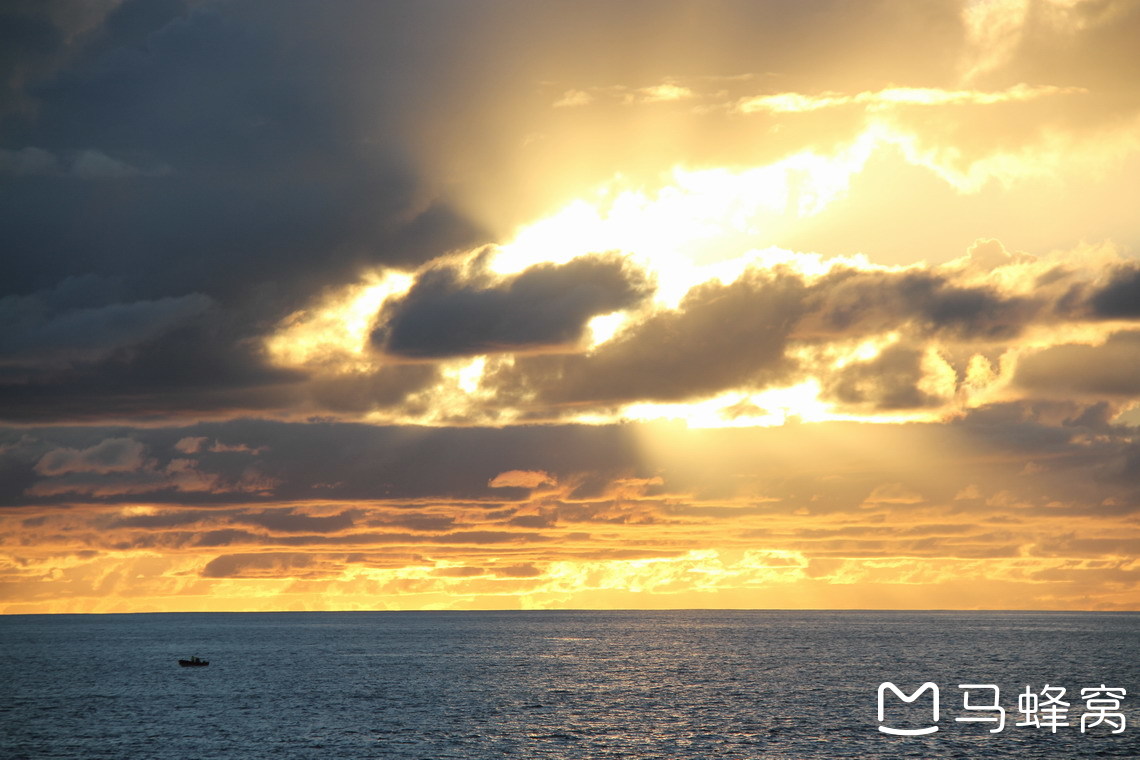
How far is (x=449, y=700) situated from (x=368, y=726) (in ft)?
111

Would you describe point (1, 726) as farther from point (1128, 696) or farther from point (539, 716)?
point (1128, 696)

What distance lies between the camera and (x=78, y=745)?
418 ft

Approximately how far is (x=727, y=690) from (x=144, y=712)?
86.7m

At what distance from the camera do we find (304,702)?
170500 mm

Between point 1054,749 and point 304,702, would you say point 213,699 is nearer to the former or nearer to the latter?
point 304,702

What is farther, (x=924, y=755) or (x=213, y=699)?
(x=213, y=699)

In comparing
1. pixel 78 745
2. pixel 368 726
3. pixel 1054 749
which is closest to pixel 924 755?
pixel 1054 749

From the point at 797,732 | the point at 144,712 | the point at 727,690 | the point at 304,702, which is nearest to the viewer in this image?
the point at 797,732

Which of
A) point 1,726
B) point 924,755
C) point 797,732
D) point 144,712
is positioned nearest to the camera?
point 924,755

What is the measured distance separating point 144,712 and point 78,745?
3370 centimetres

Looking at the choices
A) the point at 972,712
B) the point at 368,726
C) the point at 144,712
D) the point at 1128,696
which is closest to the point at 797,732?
the point at 972,712

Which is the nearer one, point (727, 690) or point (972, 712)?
point (972, 712)

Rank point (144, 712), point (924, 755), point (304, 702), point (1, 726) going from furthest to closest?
point (304, 702)
point (144, 712)
point (1, 726)
point (924, 755)

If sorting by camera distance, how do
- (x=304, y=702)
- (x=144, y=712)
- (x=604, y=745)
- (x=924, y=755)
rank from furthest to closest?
(x=304, y=702), (x=144, y=712), (x=604, y=745), (x=924, y=755)
